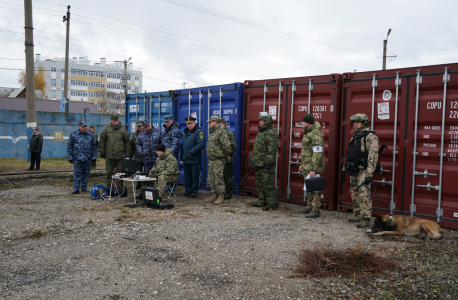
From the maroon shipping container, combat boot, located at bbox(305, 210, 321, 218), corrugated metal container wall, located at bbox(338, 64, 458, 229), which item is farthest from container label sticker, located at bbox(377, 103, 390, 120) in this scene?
combat boot, located at bbox(305, 210, 321, 218)

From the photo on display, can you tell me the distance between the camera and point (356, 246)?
4.75 meters

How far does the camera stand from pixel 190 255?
4434 millimetres

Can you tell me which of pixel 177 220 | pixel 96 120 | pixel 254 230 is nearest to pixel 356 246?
pixel 254 230

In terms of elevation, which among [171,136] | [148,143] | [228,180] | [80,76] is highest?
[80,76]

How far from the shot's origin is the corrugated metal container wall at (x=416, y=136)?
5.74 meters

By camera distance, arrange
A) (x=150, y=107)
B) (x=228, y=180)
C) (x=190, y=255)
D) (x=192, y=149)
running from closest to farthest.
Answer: (x=190, y=255) → (x=192, y=149) → (x=228, y=180) → (x=150, y=107)

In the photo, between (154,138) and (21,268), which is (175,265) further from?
(154,138)

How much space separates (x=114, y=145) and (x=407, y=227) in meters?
6.71

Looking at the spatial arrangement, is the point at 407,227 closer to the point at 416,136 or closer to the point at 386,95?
the point at 416,136

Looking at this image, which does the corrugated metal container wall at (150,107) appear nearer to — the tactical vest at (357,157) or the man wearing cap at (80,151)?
the man wearing cap at (80,151)

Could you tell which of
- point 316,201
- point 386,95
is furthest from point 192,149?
point 386,95

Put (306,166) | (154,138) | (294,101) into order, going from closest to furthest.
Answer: (306,166)
(294,101)
(154,138)

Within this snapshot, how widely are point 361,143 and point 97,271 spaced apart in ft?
14.5

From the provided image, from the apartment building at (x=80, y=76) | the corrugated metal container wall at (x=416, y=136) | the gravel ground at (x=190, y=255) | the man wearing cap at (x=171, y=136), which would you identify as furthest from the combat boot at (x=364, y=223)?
the apartment building at (x=80, y=76)
